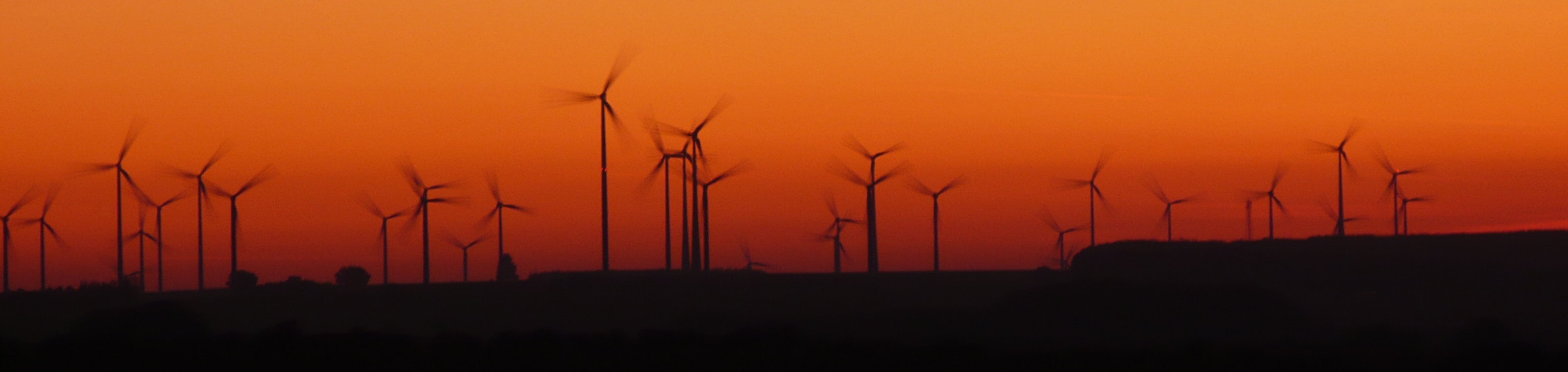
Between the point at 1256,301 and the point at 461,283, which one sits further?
the point at 461,283

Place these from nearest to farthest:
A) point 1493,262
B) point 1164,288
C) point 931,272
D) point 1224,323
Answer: point 1224,323 → point 1164,288 → point 1493,262 → point 931,272

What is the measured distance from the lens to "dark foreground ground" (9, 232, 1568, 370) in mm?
74062

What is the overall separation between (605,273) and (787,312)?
10.6m

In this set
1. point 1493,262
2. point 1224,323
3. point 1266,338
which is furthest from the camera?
point 1493,262

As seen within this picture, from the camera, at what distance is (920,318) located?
104 metres

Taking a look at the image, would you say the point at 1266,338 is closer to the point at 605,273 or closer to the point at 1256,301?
the point at 1256,301

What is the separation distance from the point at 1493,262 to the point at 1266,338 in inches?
1484

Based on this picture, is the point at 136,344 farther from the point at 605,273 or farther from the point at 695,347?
the point at 605,273

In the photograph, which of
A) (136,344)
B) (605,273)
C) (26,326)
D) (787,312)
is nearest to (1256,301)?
(787,312)

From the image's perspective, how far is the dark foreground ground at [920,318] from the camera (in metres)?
74.1

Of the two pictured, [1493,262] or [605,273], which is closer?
[605,273]

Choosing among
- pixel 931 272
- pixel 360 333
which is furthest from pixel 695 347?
pixel 931 272

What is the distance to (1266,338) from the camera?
92000 mm

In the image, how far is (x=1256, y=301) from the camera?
105m
